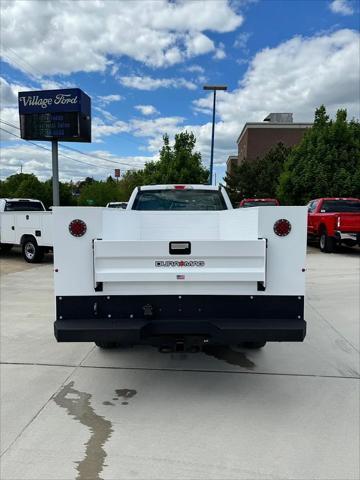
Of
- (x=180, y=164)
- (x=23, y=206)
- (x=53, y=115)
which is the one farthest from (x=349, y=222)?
(x=180, y=164)

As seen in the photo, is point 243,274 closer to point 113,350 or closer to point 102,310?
point 102,310

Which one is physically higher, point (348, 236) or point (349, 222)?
point (349, 222)

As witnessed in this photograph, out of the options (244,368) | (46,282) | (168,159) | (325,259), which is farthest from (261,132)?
(244,368)

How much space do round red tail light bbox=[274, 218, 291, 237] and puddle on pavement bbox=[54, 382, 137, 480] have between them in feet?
6.69

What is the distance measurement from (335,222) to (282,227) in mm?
10881

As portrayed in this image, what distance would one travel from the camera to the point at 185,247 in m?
3.54

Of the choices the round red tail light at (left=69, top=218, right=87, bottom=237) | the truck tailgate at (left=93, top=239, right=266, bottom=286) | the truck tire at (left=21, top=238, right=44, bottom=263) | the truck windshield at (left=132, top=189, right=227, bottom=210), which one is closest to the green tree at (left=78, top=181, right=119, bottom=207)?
the truck tire at (left=21, top=238, right=44, bottom=263)

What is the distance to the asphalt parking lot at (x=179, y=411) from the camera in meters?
2.85

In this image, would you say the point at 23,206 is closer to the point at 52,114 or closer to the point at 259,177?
the point at 52,114

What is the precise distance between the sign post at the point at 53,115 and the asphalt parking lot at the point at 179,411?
15445 millimetres

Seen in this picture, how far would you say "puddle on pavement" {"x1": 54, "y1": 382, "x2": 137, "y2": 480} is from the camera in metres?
2.81

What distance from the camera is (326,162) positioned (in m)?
22.0

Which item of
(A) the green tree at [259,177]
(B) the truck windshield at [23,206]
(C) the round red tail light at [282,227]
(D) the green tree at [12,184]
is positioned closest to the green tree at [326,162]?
(B) the truck windshield at [23,206]

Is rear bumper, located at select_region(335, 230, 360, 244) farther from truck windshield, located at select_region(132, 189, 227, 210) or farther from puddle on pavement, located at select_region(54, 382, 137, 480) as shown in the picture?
puddle on pavement, located at select_region(54, 382, 137, 480)
